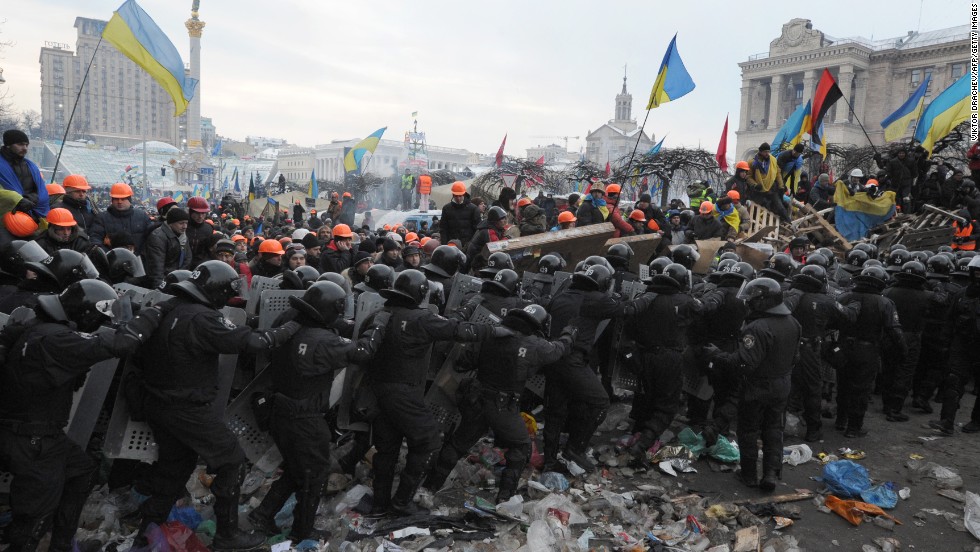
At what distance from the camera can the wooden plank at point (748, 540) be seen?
5.49m

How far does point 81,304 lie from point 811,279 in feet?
23.6

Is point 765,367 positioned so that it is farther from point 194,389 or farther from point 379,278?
point 194,389

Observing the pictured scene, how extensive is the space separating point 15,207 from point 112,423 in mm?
3531

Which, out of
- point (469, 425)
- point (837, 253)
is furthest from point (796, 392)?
point (837, 253)

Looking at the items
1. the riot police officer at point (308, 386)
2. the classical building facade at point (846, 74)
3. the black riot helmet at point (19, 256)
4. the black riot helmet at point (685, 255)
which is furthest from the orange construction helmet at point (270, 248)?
the classical building facade at point (846, 74)

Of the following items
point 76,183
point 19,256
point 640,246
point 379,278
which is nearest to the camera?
point 19,256

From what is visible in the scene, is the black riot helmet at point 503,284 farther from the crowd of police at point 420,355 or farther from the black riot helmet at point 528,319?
the black riot helmet at point 528,319

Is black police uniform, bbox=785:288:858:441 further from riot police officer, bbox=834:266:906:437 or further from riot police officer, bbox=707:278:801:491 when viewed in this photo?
riot police officer, bbox=707:278:801:491

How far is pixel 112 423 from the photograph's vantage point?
4.85 meters

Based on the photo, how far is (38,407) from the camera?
167 inches

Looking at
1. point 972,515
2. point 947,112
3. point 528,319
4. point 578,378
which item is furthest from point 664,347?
point 947,112

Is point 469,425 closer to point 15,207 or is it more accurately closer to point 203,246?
point 203,246

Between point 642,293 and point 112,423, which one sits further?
point 642,293

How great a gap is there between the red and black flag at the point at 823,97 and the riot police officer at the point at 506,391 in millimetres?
12353
